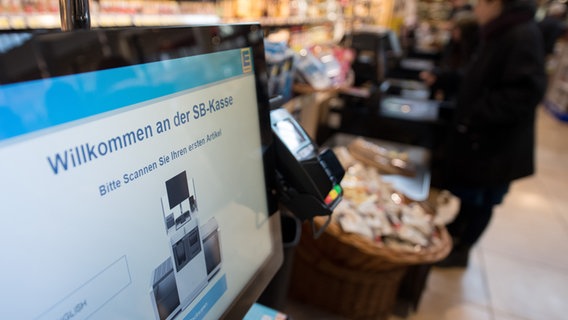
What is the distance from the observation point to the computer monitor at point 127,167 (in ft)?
0.97

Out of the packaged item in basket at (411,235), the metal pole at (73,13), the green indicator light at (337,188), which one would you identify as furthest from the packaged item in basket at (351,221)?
the metal pole at (73,13)

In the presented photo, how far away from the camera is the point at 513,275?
213cm

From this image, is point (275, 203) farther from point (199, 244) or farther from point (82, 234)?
point (82, 234)

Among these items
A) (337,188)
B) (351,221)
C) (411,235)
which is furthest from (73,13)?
(411,235)

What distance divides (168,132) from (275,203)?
1.06ft

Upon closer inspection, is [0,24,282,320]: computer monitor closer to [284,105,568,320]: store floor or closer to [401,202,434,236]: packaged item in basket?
[401,202,434,236]: packaged item in basket

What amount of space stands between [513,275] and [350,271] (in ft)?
4.51

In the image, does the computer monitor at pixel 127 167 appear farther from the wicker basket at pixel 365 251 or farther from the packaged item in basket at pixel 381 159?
the packaged item in basket at pixel 381 159

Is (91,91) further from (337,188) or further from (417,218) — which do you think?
(417,218)

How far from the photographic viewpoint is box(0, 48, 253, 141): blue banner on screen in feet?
0.92

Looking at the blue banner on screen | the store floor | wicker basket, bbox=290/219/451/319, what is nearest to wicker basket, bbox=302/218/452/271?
wicker basket, bbox=290/219/451/319

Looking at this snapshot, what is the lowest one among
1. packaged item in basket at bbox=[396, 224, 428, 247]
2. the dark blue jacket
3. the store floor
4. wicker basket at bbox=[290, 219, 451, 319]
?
the store floor

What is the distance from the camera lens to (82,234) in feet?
1.14

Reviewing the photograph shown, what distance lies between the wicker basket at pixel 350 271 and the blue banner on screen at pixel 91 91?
95cm
